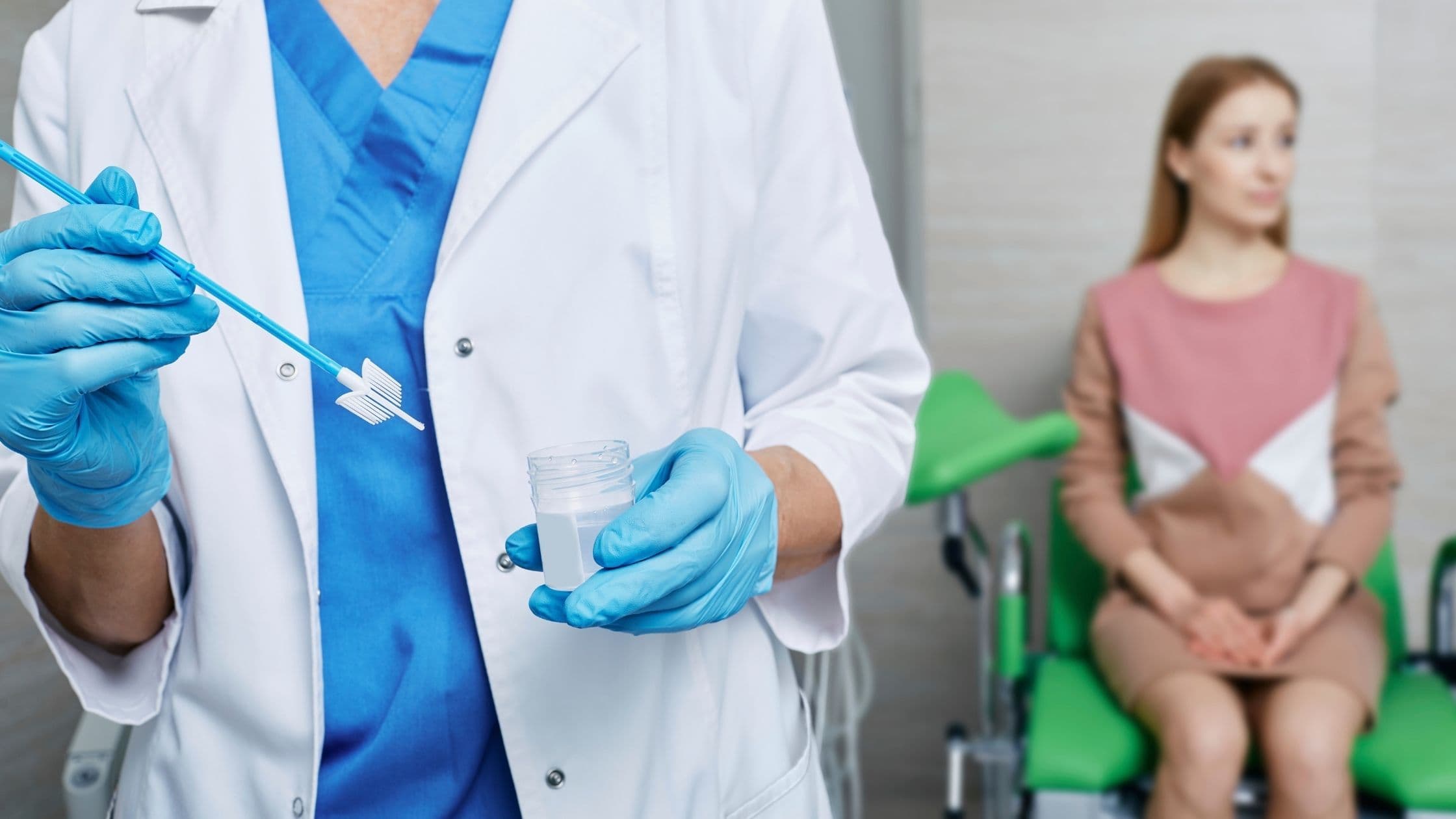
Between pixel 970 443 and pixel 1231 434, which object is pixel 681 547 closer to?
pixel 970 443

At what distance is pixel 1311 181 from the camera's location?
2246 millimetres

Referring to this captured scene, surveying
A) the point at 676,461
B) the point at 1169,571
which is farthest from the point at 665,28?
the point at 1169,571

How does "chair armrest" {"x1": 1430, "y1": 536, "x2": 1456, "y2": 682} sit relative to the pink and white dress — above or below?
below

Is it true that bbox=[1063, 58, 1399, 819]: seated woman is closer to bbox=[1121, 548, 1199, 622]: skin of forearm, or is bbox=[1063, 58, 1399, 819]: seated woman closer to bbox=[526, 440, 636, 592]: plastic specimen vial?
bbox=[1121, 548, 1199, 622]: skin of forearm

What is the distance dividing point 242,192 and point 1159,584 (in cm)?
145

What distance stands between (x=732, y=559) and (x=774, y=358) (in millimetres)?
202

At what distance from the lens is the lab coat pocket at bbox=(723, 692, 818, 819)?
32.7 inches

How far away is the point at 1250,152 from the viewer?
1922mm

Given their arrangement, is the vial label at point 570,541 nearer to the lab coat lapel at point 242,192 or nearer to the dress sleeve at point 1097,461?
the lab coat lapel at point 242,192

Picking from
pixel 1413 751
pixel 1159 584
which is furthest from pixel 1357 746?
pixel 1159 584

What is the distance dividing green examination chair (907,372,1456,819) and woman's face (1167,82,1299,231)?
1.52 feet

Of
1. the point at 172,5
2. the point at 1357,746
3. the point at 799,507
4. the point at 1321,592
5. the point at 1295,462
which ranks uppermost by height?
the point at 172,5

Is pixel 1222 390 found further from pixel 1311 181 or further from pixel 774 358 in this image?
pixel 774 358

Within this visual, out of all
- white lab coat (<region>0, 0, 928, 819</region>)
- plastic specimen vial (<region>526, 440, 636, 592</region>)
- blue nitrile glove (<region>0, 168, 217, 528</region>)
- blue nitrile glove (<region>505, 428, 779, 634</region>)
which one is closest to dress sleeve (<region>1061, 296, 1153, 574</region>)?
white lab coat (<region>0, 0, 928, 819</region>)
